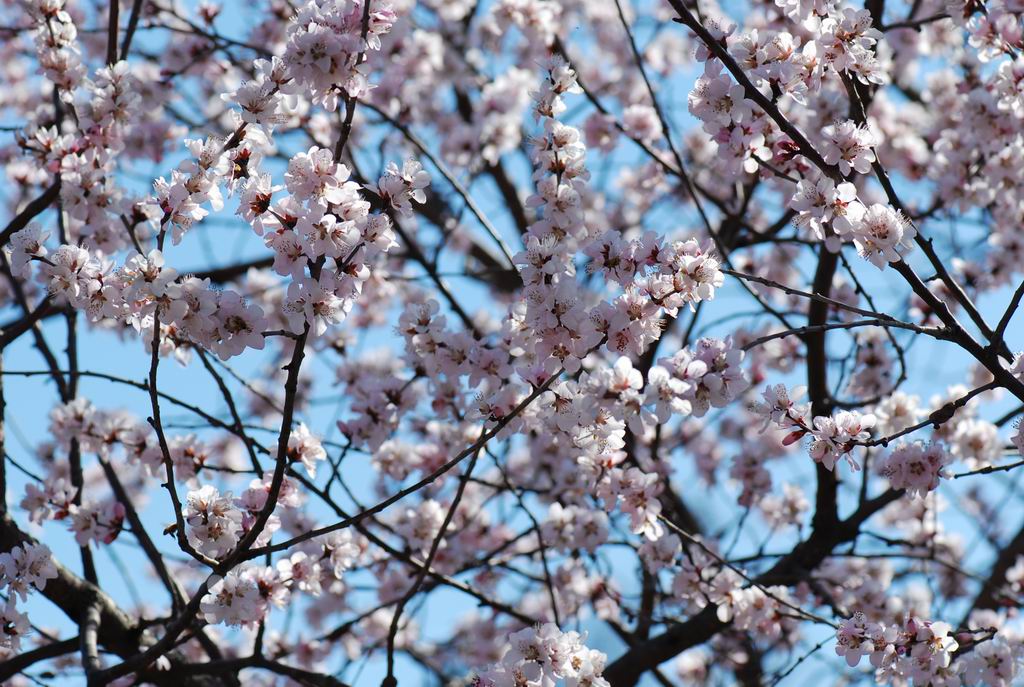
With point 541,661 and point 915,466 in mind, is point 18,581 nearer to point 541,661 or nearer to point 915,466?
point 541,661

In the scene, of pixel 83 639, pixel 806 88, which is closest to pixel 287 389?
pixel 83 639

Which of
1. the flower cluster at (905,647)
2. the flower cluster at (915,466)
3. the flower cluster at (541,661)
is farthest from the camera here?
the flower cluster at (915,466)

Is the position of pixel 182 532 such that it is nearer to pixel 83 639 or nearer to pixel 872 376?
pixel 83 639

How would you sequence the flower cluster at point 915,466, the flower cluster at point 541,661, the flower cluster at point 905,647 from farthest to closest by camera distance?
1. the flower cluster at point 915,466
2. the flower cluster at point 905,647
3. the flower cluster at point 541,661

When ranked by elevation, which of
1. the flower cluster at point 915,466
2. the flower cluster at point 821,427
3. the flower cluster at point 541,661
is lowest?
the flower cluster at point 541,661

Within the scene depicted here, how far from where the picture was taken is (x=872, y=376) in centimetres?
446

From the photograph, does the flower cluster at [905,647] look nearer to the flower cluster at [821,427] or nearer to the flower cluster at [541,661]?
the flower cluster at [821,427]

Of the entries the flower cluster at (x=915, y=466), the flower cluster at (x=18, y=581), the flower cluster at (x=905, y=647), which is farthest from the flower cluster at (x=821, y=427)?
the flower cluster at (x=18, y=581)

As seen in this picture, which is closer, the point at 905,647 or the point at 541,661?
the point at 541,661

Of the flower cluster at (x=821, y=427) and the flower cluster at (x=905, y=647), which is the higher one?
the flower cluster at (x=821, y=427)

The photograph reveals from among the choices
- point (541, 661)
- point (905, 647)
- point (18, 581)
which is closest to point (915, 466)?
point (905, 647)

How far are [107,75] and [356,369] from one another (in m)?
1.74

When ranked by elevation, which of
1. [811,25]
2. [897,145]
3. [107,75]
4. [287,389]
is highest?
[897,145]

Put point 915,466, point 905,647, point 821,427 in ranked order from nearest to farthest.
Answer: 1. point 821,427
2. point 905,647
3. point 915,466
